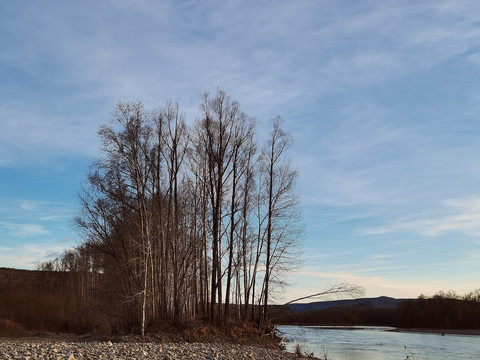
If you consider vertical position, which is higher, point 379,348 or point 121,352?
point 121,352

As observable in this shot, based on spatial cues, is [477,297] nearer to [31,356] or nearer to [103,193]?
[103,193]

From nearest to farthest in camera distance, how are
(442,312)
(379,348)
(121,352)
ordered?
1. (121,352)
2. (379,348)
3. (442,312)

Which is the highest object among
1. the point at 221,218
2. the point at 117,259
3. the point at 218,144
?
the point at 218,144

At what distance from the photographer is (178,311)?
2362 cm

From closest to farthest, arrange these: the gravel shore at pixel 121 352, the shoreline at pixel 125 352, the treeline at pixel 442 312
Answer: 1. the gravel shore at pixel 121 352
2. the shoreline at pixel 125 352
3. the treeline at pixel 442 312

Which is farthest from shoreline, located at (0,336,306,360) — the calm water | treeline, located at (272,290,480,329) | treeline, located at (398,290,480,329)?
treeline, located at (398,290,480,329)

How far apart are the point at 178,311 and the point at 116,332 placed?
10.5 feet

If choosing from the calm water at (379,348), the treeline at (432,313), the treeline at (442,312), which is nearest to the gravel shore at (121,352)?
the calm water at (379,348)

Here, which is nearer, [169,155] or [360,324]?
[169,155]

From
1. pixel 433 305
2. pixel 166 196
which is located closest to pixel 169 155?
pixel 166 196

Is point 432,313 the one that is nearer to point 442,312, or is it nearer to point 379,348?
point 442,312

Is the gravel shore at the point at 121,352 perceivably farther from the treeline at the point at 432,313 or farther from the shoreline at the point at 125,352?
the treeline at the point at 432,313

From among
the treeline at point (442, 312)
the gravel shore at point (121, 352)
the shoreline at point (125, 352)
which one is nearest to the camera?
the gravel shore at point (121, 352)

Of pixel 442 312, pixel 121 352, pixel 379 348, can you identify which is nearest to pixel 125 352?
pixel 121 352
